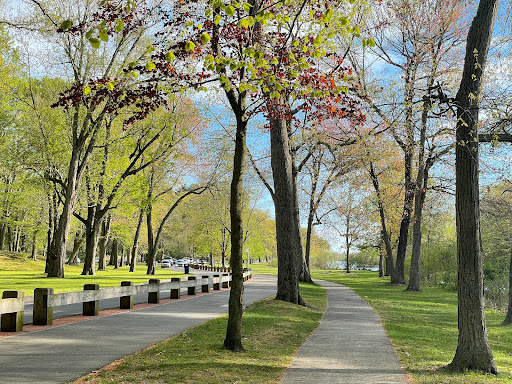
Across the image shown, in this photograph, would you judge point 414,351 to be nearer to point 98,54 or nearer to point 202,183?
point 98,54

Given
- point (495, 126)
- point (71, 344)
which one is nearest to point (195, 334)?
point (71, 344)

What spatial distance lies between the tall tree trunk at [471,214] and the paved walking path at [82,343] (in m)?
5.28

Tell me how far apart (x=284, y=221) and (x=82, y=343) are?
879 centimetres

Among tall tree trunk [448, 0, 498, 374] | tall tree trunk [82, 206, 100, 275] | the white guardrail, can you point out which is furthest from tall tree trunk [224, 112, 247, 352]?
tall tree trunk [82, 206, 100, 275]

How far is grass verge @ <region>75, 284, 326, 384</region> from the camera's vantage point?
241 inches

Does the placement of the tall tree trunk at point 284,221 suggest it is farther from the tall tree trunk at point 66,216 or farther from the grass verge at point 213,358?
the tall tree trunk at point 66,216

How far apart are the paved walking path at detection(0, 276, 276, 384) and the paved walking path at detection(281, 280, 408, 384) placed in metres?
2.73

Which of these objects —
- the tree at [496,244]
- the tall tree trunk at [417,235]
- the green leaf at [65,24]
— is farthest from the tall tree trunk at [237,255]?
the tree at [496,244]

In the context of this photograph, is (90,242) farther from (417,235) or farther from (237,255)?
(237,255)

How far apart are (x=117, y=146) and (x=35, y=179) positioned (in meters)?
5.72

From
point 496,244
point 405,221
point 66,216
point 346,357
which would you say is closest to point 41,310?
point 346,357

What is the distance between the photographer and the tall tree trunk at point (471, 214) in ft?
24.5

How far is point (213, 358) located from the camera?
7254mm

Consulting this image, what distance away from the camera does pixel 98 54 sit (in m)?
25.9
